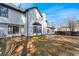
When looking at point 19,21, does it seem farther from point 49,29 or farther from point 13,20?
point 49,29

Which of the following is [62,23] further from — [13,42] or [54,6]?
[13,42]

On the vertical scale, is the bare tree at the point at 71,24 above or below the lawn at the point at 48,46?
above

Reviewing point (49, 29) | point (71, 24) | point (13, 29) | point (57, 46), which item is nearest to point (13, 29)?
point (13, 29)

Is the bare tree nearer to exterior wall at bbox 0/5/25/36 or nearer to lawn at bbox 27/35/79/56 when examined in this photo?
lawn at bbox 27/35/79/56

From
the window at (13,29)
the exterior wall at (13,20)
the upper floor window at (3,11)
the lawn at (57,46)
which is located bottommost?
the lawn at (57,46)

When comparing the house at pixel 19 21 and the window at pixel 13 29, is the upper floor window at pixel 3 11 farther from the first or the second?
the window at pixel 13 29

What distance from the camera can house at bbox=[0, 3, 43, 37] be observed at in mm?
3682

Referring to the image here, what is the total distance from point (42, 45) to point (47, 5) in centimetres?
69

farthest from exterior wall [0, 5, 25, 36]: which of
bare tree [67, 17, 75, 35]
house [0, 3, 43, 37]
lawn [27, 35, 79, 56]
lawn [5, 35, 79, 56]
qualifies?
bare tree [67, 17, 75, 35]

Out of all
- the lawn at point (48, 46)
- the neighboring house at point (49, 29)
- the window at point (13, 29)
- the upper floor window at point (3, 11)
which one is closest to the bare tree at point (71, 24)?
the lawn at point (48, 46)

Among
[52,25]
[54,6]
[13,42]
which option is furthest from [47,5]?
[13,42]

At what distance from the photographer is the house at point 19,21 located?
3682 mm

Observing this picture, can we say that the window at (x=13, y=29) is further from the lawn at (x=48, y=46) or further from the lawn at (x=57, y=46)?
the lawn at (x=57, y=46)

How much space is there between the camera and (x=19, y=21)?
3.70 metres
